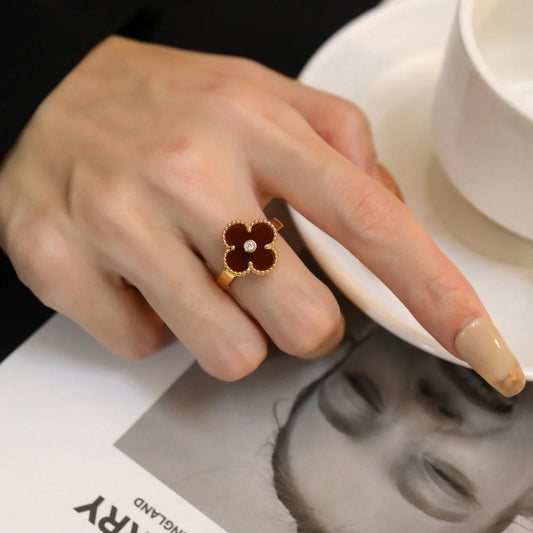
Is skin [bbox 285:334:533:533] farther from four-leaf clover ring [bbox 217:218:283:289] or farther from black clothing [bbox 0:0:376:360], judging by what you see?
black clothing [bbox 0:0:376:360]

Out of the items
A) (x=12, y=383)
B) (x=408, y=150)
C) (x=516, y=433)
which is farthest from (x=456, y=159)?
(x=12, y=383)

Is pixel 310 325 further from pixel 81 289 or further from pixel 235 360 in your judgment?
pixel 81 289

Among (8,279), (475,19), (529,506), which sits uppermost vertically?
(475,19)

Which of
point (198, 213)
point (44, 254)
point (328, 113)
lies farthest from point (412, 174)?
point (44, 254)

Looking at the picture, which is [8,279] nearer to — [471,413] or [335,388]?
[335,388]

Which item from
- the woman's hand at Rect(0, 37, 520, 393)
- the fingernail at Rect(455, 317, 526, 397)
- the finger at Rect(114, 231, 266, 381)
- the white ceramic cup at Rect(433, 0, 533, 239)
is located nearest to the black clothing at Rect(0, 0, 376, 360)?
the woman's hand at Rect(0, 37, 520, 393)
